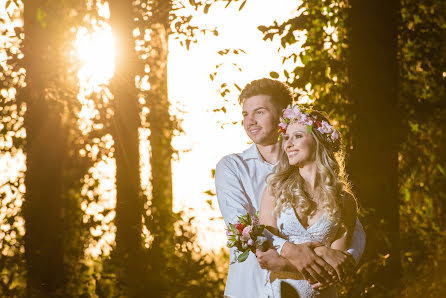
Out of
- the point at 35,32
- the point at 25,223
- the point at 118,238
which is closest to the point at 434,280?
the point at 118,238

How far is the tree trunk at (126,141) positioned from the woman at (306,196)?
3866mm

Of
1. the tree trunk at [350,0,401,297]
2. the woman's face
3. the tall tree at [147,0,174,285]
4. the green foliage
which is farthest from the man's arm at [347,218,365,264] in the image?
the tall tree at [147,0,174,285]

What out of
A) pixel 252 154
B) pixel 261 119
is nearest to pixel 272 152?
pixel 252 154

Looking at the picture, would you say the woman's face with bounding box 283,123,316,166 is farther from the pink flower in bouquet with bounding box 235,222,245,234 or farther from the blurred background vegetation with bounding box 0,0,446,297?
the blurred background vegetation with bounding box 0,0,446,297

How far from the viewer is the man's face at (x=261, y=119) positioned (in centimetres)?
477

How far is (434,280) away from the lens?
29.1 feet

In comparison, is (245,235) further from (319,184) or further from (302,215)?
(319,184)

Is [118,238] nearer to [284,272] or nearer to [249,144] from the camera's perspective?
[249,144]

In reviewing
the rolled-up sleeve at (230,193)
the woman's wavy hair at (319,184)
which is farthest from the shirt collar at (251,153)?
the woman's wavy hair at (319,184)

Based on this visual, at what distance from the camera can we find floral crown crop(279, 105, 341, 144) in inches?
173

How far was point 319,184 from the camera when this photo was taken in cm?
433

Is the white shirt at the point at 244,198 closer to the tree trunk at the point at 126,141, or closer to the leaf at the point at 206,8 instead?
the leaf at the point at 206,8

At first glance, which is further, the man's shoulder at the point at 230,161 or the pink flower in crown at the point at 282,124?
the man's shoulder at the point at 230,161

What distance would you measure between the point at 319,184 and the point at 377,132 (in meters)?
2.69
